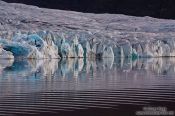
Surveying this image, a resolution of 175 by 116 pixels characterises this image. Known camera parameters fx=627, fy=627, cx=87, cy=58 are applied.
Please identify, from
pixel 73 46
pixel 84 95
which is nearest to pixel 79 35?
pixel 73 46

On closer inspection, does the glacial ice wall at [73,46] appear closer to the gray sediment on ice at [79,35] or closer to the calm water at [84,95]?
the gray sediment on ice at [79,35]

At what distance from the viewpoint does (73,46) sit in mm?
26000

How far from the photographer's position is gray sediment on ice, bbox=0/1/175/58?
24859mm

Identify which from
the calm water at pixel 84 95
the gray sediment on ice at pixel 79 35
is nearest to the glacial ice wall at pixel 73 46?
the gray sediment on ice at pixel 79 35

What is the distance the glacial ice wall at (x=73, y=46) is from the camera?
2402 cm

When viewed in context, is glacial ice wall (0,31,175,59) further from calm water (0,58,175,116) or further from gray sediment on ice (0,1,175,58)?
calm water (0,58,175,116)

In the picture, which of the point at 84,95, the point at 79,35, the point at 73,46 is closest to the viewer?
the point at 84,95

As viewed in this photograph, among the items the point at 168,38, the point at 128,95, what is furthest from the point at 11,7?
the point at 128,95

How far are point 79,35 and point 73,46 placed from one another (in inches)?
67.1

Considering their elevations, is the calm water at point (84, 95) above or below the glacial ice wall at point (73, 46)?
below

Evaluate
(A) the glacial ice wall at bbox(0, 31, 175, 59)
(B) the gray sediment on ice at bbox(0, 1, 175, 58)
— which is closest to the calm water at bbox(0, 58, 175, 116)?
(A) the glacial ice wall at bbox(0, 31, 175, 59)

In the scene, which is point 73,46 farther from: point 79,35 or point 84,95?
point 84,95

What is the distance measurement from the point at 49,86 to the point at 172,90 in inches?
93.1

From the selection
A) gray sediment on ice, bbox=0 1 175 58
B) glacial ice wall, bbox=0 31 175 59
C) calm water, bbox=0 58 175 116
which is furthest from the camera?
gray sediment on ice, bbox=0 1 175 58
